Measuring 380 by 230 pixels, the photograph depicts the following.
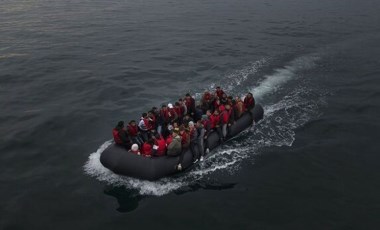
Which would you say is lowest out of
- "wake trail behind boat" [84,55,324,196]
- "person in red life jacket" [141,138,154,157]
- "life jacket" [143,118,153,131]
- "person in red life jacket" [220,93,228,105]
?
"wake trail behind boat" [84,55,324,196]

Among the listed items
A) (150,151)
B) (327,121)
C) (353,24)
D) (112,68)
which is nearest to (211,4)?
(353,24)

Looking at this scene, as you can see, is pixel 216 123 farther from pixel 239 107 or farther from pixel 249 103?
pixel 249 103

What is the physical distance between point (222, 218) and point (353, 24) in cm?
4385

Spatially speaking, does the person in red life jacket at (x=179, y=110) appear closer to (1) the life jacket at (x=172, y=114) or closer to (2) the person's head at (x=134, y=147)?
(1) the life jacket at (x=172, y=114)

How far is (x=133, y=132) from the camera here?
57.8ft

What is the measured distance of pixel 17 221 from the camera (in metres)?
14.2

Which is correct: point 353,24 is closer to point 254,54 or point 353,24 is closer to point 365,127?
point 254,54

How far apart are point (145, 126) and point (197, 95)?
8.13m

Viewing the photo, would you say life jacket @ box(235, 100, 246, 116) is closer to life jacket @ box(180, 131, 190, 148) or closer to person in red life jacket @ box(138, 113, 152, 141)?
life jacket @ box(180, 131, 190, 148)

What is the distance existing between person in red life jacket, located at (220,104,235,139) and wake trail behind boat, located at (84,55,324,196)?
2.85ft

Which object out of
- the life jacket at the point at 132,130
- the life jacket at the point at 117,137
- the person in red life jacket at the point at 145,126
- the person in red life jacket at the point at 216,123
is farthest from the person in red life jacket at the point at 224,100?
the life jacket at the point at 117,137

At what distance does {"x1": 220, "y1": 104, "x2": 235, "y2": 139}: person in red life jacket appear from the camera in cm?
1903

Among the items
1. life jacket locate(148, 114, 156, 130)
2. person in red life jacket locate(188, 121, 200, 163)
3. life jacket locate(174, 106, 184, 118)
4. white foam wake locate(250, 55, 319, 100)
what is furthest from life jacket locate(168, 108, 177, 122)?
white foam wake locate(250, 55, 319, 100)

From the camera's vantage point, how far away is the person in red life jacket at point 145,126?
727 inches
